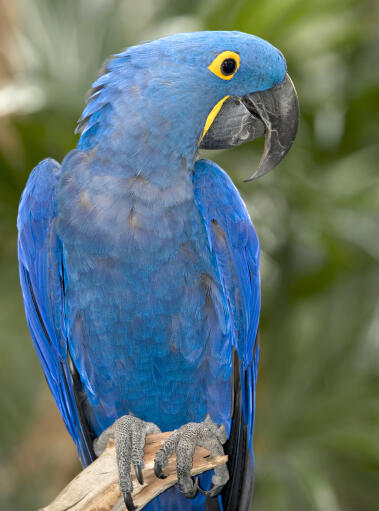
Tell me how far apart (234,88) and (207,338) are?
583 millimetres

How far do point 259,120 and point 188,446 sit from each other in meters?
0.78

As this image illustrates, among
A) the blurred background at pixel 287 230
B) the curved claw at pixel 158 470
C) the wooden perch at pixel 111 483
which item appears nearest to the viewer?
the wooden perch at pixel 111 483

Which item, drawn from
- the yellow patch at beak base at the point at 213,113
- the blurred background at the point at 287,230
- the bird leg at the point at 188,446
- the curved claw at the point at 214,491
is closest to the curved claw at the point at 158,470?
the bird leg at the point at 188,446

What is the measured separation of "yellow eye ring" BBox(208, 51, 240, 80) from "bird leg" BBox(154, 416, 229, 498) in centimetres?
81

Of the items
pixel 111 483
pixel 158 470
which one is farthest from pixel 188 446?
pixel 111 483

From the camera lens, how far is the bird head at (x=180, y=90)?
1.28 metres

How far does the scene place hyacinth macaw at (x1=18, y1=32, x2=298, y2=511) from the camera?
129 cm

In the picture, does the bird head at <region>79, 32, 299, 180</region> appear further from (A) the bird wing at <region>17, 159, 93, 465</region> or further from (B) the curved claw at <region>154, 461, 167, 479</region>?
(B) the curved claw at <region>154, 461, 167, 479</region>

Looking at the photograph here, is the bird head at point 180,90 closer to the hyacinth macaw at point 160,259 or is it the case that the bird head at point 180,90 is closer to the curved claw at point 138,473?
the hyacinth macaw at point 160,259

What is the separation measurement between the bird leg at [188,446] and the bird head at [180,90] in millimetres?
630

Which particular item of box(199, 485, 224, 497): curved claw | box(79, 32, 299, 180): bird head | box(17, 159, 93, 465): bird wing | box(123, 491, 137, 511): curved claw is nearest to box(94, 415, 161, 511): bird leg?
box(123, 491, 137, 511): curved claw

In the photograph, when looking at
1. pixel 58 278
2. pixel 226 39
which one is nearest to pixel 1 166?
pixel 58 278

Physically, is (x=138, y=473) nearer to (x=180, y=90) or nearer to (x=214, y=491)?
(x=214, y=491)

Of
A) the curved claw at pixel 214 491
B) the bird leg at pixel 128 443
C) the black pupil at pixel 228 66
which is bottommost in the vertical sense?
the curved claw at pixel 214 491
